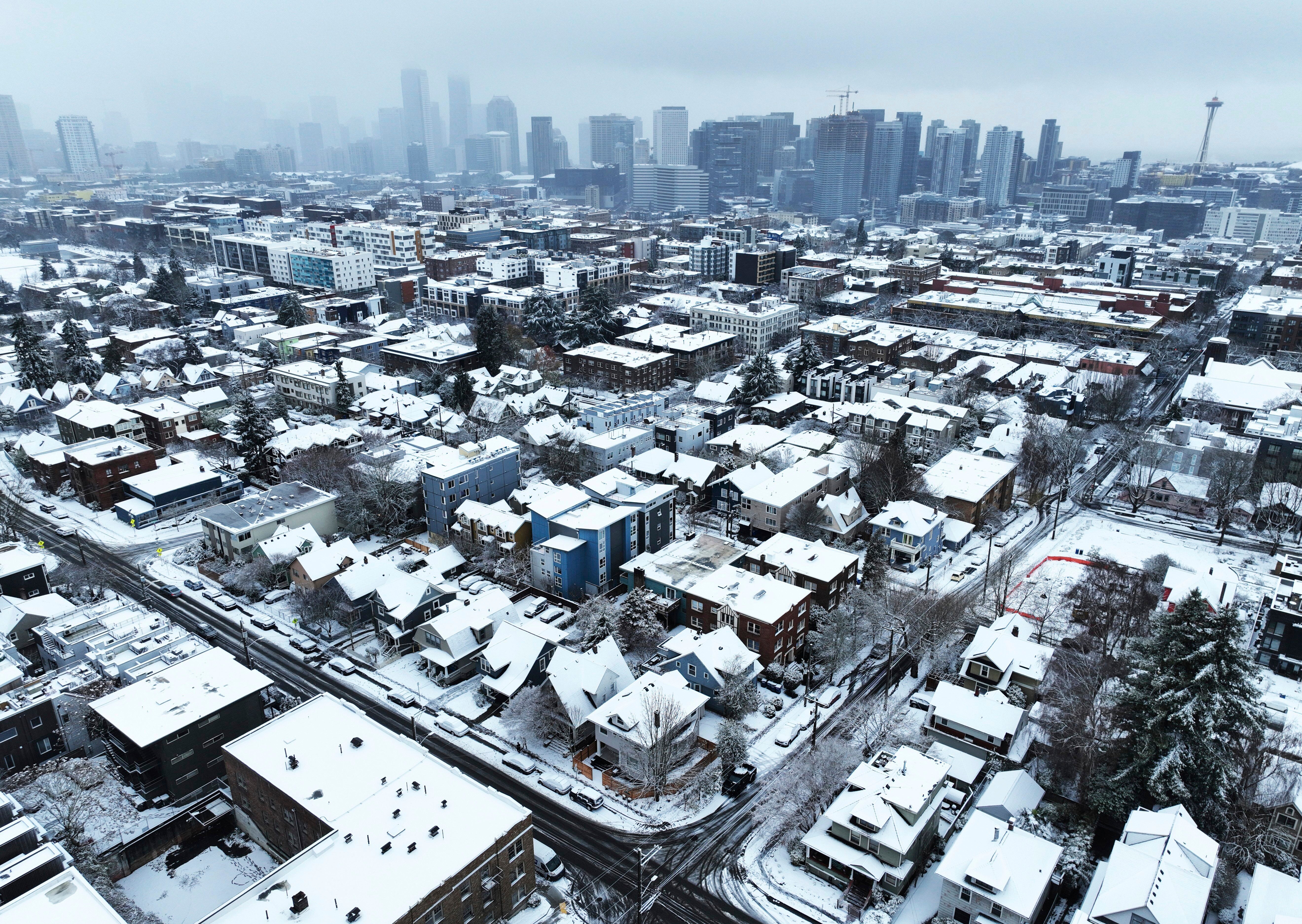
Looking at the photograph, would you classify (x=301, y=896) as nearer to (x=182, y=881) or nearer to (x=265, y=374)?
(x=182, y=881)

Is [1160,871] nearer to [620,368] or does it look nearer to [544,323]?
[620,368]

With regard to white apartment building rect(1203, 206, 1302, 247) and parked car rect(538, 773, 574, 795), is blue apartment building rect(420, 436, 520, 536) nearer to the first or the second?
parked car rect(538, 773, 574, 795)

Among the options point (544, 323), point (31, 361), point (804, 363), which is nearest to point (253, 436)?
point (31, 361)

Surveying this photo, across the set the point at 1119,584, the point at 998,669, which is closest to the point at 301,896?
the point at 998,669

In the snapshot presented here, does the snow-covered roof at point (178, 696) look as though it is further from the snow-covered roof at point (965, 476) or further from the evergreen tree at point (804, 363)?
the evergreen tree at point (804, 363)

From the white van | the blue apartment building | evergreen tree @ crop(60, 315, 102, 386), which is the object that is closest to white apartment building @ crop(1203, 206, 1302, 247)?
the blue apartment building
